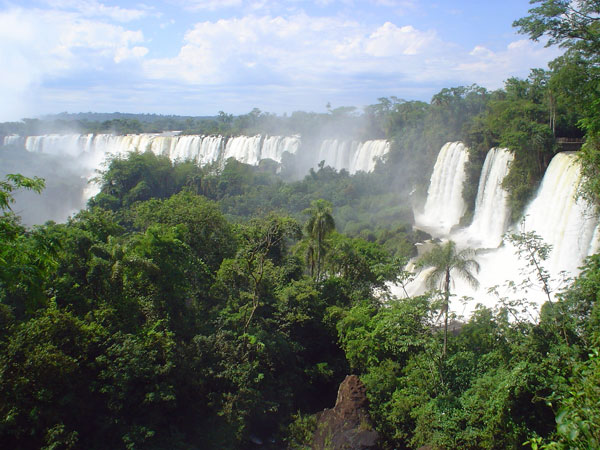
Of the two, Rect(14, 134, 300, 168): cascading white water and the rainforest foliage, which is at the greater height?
Rect(14, 134, 300, 168): cascading white water

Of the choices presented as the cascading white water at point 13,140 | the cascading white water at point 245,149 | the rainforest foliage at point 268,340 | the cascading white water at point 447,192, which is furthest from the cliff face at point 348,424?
the cascading white water at point 13,140

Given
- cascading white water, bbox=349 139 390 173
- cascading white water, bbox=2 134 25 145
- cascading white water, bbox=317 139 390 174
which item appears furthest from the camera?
cascading white water, bbox=2 134 25 145

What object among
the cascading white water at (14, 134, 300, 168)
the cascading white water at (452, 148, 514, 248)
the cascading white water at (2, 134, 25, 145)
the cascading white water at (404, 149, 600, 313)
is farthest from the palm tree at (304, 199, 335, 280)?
the cascading white water at (2, 134, 25, 145)

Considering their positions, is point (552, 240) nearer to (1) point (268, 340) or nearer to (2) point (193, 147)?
(1) point (268, 340)

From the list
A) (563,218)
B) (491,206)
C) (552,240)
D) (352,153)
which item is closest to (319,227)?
(552,240)

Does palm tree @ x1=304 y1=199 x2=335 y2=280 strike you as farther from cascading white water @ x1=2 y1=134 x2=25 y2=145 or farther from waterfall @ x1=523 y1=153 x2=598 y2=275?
cascading white water @ x1=2 y1=134 x2=25 y2=145

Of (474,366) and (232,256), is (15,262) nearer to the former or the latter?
(474,366)

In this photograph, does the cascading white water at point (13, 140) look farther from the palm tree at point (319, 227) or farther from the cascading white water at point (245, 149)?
the palm tree at point (319, 227)
